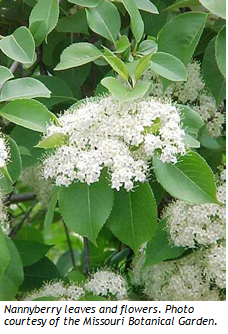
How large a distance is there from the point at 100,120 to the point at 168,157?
193mm

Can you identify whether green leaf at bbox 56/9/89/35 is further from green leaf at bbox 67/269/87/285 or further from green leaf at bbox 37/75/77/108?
green leaf at bbox 67/269/87/285

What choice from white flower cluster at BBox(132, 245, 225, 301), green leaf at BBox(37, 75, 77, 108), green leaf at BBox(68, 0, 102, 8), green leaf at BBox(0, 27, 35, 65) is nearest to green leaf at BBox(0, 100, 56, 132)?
green leaf at BBox(0, 27, 35, 65)

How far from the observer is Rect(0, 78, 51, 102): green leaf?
1739 mm

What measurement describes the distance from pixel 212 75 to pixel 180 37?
0.20 metres

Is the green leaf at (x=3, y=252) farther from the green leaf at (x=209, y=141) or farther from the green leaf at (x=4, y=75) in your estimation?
the green leaf at (x=209, y=141)

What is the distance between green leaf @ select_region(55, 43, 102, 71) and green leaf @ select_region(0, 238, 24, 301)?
24.1 inches

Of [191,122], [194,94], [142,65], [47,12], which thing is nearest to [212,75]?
[194,94]

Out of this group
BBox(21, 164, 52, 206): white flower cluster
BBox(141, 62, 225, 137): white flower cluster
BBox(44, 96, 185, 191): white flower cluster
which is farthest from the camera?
Answer: BBox(21, 164, 52, 206): white flower cluster

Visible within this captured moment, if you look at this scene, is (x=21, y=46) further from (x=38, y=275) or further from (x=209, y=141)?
(x=38, y=275)

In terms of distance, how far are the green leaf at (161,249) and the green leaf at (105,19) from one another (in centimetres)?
59

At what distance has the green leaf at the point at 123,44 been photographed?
1875 millimetres

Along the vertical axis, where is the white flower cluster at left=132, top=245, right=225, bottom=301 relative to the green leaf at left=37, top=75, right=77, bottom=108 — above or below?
below

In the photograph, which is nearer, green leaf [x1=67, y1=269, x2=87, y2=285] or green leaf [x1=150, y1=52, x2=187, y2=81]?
green leaf [x1=150, y1=52, x2=187, y2=81]

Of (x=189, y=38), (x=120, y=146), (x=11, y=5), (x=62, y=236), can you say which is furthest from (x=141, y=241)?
(x=62, y=236)
